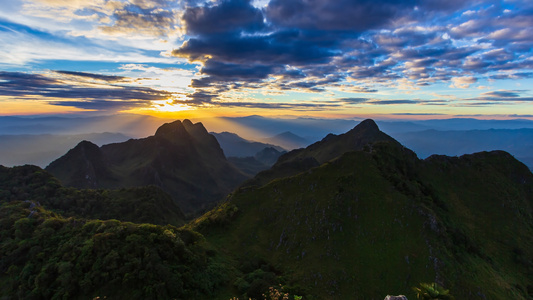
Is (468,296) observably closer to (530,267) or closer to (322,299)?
(322,299)

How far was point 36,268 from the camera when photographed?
41406 millimetres

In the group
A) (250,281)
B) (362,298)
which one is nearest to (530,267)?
(362,298)

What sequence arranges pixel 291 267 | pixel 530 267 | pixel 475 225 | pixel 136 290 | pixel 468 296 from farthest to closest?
pixel 475 225 → pixel 530 267 → pixel 291 267 → pixel 468 296 → pixel 136 290

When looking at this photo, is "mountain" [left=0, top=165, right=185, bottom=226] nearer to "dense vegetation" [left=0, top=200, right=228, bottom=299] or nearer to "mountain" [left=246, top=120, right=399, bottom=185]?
"dense vegetation" [left=0, top=200, right=228, bottom=299]

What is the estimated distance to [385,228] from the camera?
5719cm

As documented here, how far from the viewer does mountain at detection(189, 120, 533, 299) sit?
49.6 metres

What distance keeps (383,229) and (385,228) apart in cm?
52

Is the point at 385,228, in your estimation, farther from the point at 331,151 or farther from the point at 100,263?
the point at 331,151

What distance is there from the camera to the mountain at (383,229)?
4962 centimetres

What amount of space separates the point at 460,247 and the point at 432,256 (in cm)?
1477

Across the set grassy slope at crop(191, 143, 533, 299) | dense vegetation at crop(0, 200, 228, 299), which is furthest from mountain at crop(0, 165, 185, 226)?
dense vegetation at crop(0, 200, 228, 299)

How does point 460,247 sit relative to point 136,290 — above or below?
below

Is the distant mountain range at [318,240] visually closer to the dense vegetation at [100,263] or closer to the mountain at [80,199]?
the dense vegetation at [100,263]

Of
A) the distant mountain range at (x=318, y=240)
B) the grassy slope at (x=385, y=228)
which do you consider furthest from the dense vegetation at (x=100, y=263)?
the grassy slope at (x=385, y=228)
